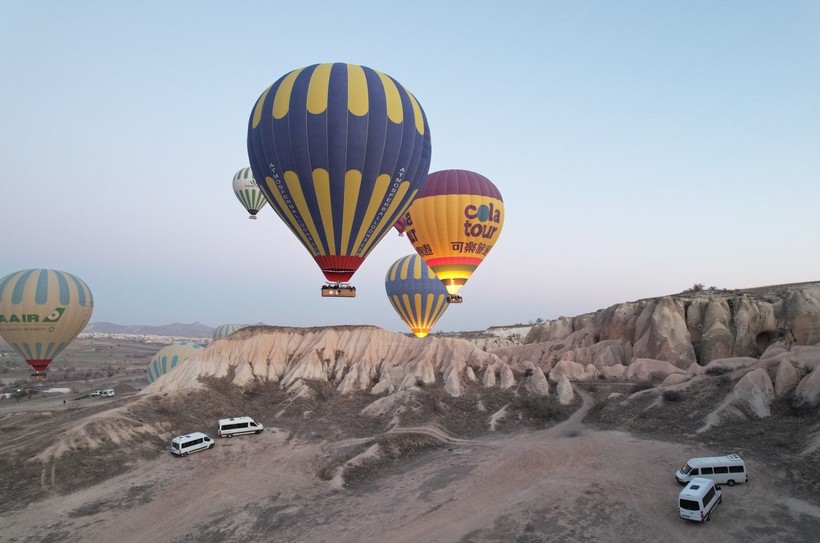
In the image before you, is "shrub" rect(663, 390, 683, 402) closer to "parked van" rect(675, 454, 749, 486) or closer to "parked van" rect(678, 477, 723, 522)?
"parked van" rect(675, 454, 749, 486)

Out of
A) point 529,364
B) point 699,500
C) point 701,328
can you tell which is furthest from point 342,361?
point 701,328

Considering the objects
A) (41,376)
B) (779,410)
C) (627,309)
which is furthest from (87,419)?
(627,309)

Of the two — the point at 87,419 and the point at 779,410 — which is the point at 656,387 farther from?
the point at 87,419

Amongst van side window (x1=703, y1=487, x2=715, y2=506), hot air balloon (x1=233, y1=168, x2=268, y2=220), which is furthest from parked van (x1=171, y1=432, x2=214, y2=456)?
hot air balloon (x1=233, y1=168, x2=268, y2=220)

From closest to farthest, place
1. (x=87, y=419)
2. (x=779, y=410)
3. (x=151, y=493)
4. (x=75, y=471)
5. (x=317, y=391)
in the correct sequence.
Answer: (x=151, y=493)
(x=75, y=471)
(x=779, y=410)
(x=87, y=419)
(x=317, y=391)

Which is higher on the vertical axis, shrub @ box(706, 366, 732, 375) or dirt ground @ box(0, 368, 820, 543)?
shrub @ box(706, 366, 732, 375)

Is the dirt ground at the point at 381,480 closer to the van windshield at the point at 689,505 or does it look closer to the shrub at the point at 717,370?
the van windshield at the point at 689,505
